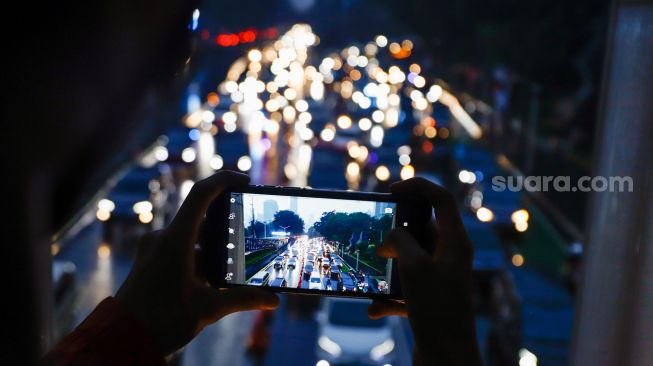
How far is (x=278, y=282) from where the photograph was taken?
0.99 metres

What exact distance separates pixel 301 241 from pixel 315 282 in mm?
73

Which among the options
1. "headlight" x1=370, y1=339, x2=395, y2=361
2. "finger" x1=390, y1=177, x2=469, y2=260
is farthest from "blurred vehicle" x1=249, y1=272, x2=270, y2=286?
"headlight" x1=370, y1=339, x2=395, y2=361

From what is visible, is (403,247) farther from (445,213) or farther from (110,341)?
(110,341)

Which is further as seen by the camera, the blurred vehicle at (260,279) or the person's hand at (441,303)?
the blurred vehicle at (260,279)

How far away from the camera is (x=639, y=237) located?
4.56 ft

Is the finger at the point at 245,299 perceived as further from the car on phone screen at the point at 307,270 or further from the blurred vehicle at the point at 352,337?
the blurred vehicle at the point at 352,337

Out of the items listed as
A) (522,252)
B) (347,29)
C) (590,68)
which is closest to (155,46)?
(522,252)

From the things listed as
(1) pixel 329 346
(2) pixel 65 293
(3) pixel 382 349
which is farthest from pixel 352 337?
(2) pixel 65 293

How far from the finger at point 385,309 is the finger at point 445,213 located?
0.47ft

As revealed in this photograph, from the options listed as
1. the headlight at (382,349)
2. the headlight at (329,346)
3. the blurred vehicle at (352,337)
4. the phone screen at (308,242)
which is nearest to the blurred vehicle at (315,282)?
the phone screen at (308,242)

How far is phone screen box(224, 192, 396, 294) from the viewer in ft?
3.21

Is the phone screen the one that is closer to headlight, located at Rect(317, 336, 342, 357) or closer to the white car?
the white car

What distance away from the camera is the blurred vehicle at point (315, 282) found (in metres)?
1.00

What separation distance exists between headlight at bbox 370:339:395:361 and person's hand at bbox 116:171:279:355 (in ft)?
9.95
